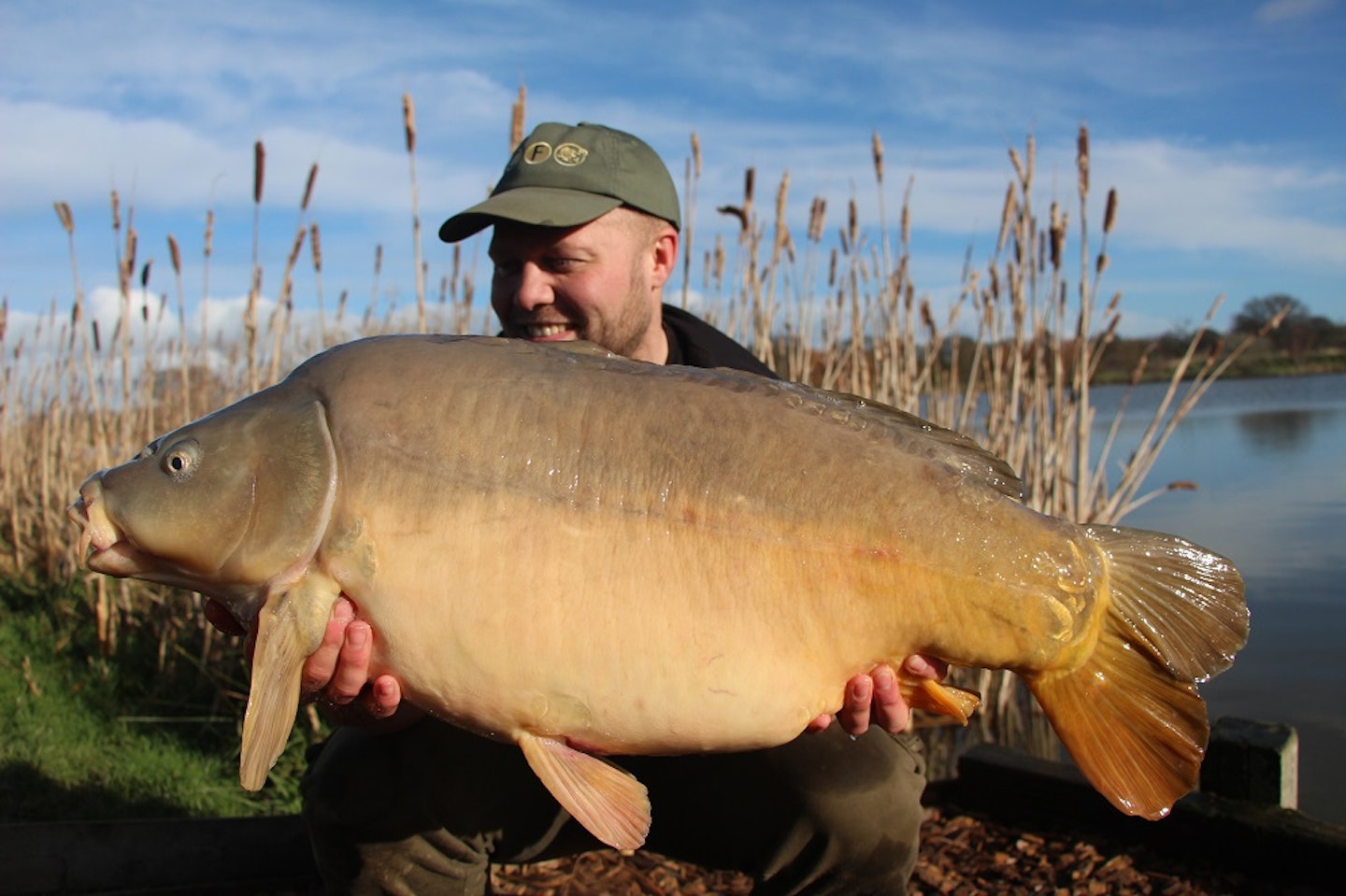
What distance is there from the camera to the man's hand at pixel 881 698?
1854 millimetres

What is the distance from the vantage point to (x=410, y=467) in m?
1.80

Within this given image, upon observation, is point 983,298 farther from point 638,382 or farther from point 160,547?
point 160,547

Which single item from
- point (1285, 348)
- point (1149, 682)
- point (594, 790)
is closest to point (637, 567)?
point (594, 790)

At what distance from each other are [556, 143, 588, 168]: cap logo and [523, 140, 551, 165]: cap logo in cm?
3

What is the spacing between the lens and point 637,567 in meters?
1.76

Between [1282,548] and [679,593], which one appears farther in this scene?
[1282,548]

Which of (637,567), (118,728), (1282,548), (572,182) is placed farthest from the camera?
(1282,548)

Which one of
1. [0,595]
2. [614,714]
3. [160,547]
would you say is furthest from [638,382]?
[0,595]

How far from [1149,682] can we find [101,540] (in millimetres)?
1780

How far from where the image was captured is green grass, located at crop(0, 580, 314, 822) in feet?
11.9

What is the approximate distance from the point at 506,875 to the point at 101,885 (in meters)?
1.03

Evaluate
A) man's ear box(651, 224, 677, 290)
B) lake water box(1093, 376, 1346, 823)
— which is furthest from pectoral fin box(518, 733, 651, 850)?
lake water box(1093, 376, 1346, 823)

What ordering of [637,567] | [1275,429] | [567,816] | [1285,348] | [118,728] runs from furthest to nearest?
1. [1285,348]
2. [1275,429]
3. [118,728]
4. [567,816]
5. [637,567]

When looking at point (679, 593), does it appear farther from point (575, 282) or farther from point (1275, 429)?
point (1275, 429)
